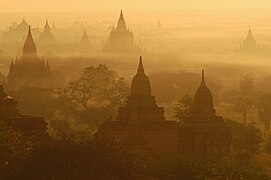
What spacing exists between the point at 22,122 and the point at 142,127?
6.93 m

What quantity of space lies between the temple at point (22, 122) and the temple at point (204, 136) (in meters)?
7.81

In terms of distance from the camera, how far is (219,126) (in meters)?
43.2

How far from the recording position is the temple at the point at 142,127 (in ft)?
133

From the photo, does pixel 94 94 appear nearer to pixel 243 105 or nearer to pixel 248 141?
pixel 243 105

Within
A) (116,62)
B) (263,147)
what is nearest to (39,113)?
(263,147)

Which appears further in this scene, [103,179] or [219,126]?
[219,126]

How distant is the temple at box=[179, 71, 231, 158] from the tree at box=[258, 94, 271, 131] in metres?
18.8

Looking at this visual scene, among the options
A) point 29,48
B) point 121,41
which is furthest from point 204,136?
point 121,41

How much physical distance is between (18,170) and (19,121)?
8.58 m

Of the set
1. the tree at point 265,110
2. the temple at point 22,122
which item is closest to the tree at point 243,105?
the tree at point 265,110

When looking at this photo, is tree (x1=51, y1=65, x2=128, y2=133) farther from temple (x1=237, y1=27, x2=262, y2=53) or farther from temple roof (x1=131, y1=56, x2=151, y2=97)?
temple (x1=237, y1=27, x2=262, y2=53)

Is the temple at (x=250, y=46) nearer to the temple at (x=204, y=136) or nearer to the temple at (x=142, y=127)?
the temple at (x=142, y=127)

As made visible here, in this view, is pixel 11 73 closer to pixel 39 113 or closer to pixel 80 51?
pixel 39 113

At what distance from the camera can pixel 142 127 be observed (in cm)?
4238
